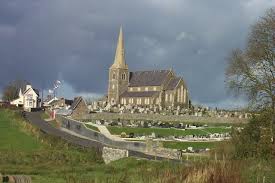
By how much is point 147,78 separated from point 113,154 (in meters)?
95.5

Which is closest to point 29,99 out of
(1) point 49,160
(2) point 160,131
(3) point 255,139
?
(2) point 160,131

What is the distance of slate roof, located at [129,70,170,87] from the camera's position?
132 meters

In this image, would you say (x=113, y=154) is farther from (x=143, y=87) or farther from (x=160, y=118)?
(x=143, y=87)

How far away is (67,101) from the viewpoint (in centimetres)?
12912

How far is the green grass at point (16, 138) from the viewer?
47.2m

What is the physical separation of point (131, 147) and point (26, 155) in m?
14.4

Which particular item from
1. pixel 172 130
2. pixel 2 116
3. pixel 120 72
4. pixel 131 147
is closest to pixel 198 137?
pixel 172 130

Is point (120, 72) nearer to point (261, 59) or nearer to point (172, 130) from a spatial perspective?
point (172, 130)

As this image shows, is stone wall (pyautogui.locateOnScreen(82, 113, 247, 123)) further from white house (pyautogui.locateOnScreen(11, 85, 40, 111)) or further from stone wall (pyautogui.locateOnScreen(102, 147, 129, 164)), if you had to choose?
stone wall (pyautogui.locateOnScreen(102, 147, 129, 164))

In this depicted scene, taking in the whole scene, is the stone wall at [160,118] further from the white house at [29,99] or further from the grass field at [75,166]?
the grass field at [75,166]

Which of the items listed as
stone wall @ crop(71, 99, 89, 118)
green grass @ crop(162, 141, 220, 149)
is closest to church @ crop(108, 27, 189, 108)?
stone wall @ crop(71, 99, 89, 118)

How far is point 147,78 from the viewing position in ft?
451

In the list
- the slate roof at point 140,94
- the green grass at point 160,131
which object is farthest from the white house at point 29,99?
the green grass at point 160,131

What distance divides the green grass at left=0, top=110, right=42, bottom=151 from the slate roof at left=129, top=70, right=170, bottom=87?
69.4m
